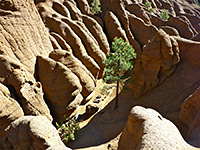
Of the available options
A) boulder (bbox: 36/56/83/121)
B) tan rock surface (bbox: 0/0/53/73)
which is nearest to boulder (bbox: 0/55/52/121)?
tan rock surface (bbox: 0/0/53/73)

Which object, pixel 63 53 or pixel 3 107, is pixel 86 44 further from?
pixel 3 107

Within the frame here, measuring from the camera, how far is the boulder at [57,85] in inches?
565

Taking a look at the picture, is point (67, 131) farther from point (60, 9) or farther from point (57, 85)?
point (60, 9)

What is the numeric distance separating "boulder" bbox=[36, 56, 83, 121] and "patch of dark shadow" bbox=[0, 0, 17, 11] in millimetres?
5254

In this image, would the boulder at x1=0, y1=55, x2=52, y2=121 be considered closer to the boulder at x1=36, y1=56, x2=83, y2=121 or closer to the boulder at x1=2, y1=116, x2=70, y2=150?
the boulder at x1=36, y1=56, x2=83, y2=121

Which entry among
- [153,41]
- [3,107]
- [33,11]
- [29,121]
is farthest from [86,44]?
[29,121]

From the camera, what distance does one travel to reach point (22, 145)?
6.64 m

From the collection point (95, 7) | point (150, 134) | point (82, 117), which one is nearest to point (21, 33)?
point (82, 117)

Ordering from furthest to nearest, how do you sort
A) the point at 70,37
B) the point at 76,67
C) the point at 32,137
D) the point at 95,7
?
1. the point at 95,7
2. the point at 70,37
3. the point at 76,67
4. the point at 32,137

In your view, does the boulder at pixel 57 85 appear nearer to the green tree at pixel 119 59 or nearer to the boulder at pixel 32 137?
the green tree at pixel 119 59

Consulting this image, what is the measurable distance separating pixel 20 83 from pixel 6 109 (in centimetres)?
229

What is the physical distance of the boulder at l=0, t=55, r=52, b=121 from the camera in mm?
11719

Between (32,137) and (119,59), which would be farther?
(119,59)

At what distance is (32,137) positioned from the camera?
654 centimetres
